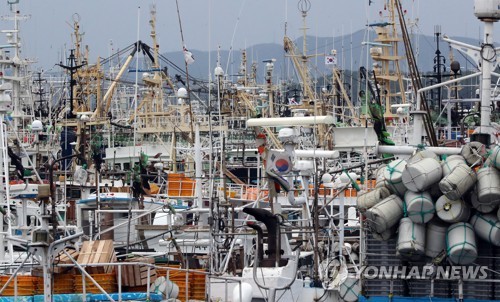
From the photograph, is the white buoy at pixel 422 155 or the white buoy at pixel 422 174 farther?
the white buoy at pixel 422 155

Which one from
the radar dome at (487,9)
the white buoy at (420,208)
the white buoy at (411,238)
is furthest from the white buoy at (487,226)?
the radar dome at (487,9)

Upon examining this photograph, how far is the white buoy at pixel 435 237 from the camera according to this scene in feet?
54.5

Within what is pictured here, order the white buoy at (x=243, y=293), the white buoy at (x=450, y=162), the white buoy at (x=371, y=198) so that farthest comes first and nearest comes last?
1. the white buoy at (x=243, y=293)
2. the white buoy at (x=371, y=198)
3. the white buoy at (x=450, y=162)

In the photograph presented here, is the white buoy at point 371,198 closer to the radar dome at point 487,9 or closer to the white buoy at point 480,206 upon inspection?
the white buoy at point 480,206

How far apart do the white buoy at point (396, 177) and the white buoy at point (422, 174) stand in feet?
0.69

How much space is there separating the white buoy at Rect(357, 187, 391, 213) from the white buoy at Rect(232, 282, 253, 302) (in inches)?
71.4

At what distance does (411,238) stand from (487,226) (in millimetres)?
933

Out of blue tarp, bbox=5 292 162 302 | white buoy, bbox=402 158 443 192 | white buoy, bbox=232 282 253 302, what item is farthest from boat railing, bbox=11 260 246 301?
white buoy, bbox=402 158 443 192

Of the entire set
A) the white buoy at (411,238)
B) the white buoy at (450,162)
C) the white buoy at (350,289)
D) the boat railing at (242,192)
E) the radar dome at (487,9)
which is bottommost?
the white buoy at (350,289)

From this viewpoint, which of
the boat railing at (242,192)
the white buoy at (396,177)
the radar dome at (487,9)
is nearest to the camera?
the white buoy at (396,177)

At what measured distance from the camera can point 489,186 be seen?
1628cm

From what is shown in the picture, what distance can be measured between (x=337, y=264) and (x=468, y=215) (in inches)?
179

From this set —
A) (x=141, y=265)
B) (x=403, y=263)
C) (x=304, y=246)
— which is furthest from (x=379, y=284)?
(x=304, y=246)

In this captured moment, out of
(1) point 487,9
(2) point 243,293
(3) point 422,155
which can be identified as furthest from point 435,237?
(1) point 487,9
